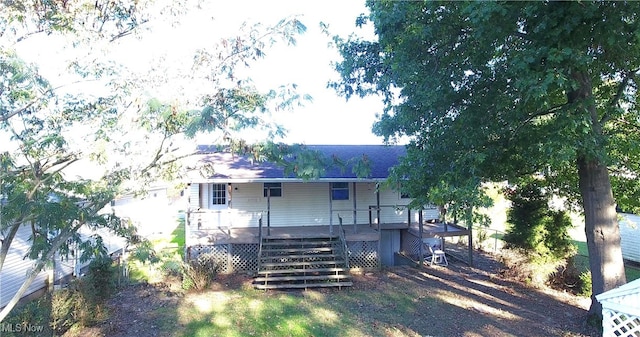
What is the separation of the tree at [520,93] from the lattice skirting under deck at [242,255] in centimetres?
587

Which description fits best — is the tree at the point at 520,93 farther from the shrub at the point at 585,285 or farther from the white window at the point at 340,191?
the white window at the point at 340,191

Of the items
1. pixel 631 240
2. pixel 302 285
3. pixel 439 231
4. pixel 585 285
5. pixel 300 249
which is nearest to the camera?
pixel 585 285

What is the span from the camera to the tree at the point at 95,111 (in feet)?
16.1

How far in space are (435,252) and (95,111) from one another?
12.7m

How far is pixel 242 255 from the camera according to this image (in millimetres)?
13594

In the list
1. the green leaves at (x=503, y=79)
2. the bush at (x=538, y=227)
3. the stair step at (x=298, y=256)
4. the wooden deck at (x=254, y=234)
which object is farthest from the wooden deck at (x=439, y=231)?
the green leaves at (x=503, y=79)

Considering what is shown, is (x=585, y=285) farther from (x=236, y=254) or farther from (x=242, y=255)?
(x=236, y=254)

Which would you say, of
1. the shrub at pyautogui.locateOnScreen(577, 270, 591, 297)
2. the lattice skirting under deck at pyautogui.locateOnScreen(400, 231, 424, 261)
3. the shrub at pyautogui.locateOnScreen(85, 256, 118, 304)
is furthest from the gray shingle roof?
the shrub at pyautogui.locateOnScreen(577, 270, 591, 297)

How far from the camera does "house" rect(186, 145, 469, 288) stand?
13.1 metres

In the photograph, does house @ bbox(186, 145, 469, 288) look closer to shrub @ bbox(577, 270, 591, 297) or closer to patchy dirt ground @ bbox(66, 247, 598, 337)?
patchy dirt ground @ bbox(66, 247, 598, 337)

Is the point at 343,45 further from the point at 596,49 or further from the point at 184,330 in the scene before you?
the point at 184,330

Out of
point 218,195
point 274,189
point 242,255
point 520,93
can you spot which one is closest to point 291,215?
point 274,189

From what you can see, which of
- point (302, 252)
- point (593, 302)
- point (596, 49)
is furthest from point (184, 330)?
point (596, 49)

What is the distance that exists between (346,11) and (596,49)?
239 inches
